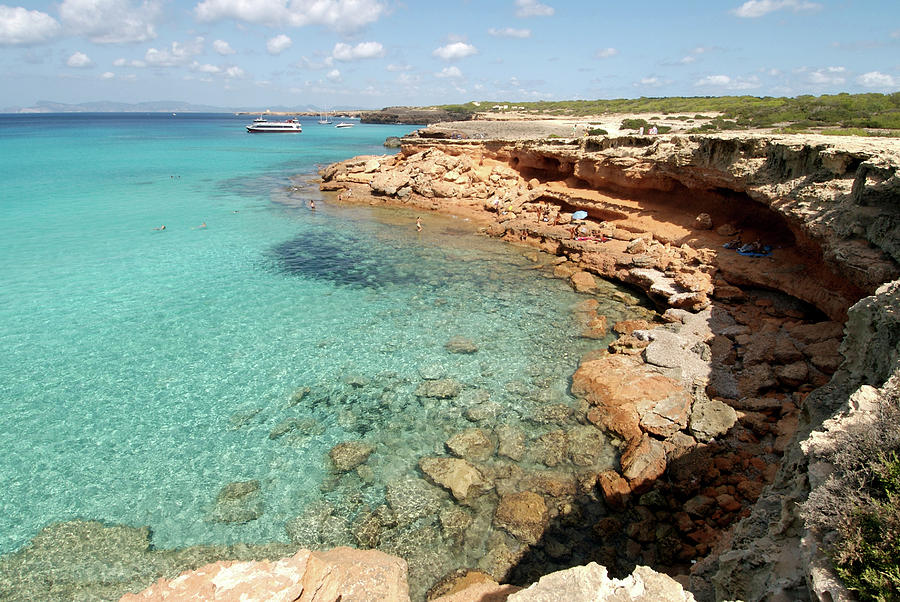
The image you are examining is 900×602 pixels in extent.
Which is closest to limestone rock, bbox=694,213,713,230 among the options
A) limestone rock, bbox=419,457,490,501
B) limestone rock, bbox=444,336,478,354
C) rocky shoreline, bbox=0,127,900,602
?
rocky shoreline, bbox=0,127,900,602

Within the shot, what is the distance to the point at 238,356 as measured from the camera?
13.8 m

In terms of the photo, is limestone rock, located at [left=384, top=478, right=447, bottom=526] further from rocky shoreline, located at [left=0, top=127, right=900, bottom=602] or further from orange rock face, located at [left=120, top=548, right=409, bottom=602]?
orange rock face, located at [left=120, top=548, right=409, bottom=602]

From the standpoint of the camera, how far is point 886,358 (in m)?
5.96

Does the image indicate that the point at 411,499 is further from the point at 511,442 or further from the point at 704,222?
the point at 704,222

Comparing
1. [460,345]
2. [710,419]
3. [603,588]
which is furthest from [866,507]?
[460,345]

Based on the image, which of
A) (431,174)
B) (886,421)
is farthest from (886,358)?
(431,174)

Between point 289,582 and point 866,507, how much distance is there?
6221mm

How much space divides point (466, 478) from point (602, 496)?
262cm

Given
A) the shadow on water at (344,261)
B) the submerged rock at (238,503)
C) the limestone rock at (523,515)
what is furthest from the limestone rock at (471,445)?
the shadow on water at (344,261)

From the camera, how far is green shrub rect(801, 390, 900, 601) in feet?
11.1

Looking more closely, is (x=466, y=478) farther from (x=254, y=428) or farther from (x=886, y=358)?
(x=886, y=358)

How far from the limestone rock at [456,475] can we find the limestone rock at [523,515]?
0.61 metres

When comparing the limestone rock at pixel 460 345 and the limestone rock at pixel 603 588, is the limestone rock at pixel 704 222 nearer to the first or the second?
the limestone rock at pixel 460 345

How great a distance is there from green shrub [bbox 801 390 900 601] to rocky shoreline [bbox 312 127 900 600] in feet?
1.03
